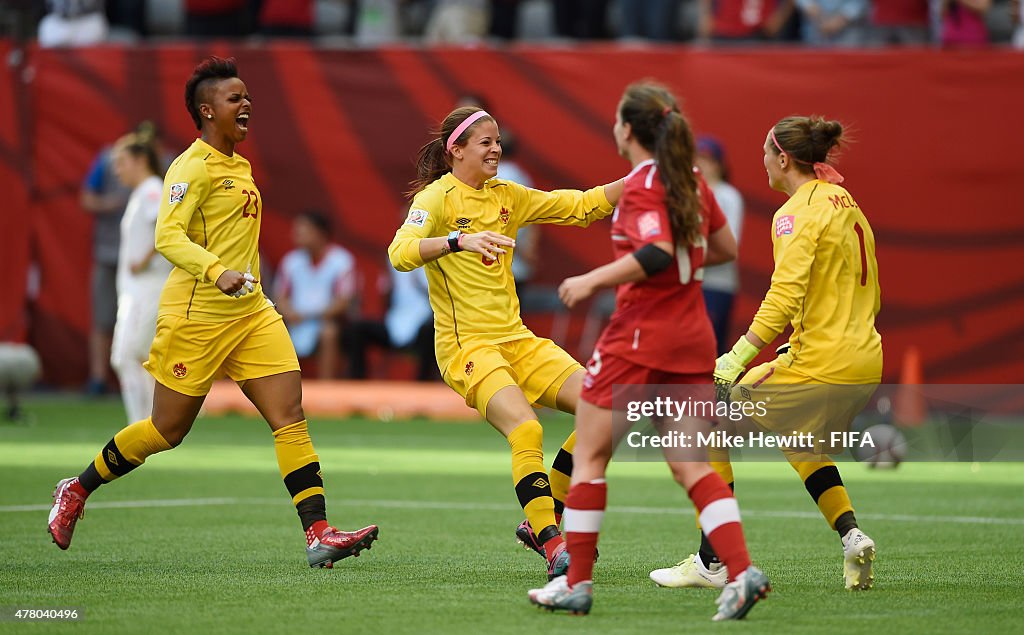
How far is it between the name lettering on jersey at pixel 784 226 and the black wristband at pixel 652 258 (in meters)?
1.28

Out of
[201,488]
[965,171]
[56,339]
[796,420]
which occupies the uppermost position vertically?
[796,420]

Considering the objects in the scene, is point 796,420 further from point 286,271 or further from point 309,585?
point 286,271

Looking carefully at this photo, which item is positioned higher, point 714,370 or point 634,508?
point 714,370

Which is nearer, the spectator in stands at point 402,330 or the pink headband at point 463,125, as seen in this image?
the pink headband at point 463,125

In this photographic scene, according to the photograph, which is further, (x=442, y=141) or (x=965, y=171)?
(x=965, y=171)

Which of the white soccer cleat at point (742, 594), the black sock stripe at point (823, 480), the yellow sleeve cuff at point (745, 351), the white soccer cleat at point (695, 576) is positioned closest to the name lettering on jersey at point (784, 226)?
the yellow sleeve cuff at point (745, 351)

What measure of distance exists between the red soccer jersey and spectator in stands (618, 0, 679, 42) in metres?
12.2

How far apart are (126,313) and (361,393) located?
14.4 feet

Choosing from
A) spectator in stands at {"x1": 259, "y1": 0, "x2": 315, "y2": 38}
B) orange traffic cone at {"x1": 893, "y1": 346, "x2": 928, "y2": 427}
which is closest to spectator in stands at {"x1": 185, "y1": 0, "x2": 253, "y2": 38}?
spectator in stands at {"x1": 259, "y1": 0, "x2": 315, "y2": 38}

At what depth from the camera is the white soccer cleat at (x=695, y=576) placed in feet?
23.7

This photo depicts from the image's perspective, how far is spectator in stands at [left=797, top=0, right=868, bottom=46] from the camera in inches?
684

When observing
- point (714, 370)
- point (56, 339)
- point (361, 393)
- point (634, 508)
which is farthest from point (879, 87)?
point (714, 370)

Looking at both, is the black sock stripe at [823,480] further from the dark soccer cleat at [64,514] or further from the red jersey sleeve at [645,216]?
the dark soccer cleat at [64,514]

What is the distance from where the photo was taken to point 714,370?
6.62 meters
